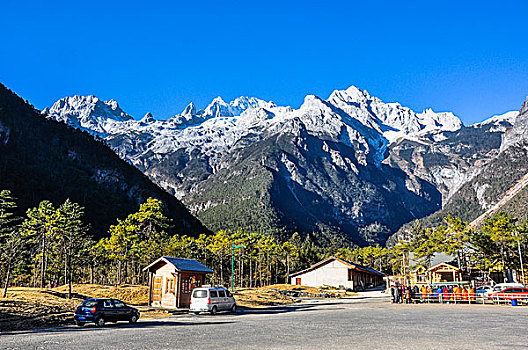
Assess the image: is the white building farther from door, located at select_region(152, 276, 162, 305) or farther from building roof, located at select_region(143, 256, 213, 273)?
door, located at select_region(152, 276, 162, 305)

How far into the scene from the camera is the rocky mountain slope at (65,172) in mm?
111000

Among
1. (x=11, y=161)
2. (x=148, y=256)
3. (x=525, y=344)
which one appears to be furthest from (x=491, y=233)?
(x=11, y=161)

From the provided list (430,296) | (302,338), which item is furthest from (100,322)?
(430,296)

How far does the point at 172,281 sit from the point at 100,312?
11689mm

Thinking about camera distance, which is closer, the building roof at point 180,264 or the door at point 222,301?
the door at point 222,301

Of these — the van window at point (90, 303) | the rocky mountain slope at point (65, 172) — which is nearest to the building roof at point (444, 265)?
the van window at point (90, 303)

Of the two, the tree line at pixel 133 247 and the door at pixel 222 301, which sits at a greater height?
the tree line at pixel 133 247

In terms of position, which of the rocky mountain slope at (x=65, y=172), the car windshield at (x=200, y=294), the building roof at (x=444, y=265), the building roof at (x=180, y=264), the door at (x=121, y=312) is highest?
the rocky mountain slope at (x=65, y=172)

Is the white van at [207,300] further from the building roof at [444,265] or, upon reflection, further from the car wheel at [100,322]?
the building roof at [444,265]

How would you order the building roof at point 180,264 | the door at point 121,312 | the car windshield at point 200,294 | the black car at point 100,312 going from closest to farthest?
the black car at point 100,312
the door at point 121,312
the car windshield at point 200,294
the building roof at point 180,264

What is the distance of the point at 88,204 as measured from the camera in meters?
120

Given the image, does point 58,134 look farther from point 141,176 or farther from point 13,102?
point 141,176

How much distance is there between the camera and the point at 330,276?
A: 87.4 meters

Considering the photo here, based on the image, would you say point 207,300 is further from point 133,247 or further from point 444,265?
point 444,265
